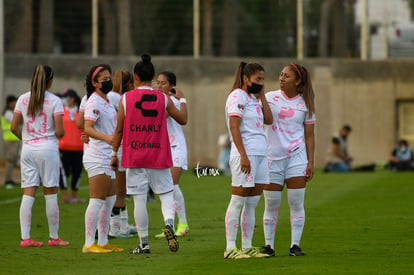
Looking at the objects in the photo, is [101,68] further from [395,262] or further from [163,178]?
[395,262]

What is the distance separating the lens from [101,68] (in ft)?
37.9

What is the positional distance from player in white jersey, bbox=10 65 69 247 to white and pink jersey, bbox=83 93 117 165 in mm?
714

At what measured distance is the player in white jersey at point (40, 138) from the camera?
1187 cm

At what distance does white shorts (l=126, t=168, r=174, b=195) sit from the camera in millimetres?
10602

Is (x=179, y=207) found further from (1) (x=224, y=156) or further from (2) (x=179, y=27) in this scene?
(2) (x=179, y=27)

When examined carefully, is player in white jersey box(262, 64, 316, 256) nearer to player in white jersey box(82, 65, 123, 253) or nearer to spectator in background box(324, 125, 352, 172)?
player in white jersey box(82, 65, 123, 253)

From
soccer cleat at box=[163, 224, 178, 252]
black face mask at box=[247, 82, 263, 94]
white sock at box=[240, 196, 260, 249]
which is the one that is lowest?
soccer cleat at box=[163, 224, 178, 252]

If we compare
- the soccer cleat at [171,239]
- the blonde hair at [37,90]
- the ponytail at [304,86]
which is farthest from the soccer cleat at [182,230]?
the ponytail at [304,86]

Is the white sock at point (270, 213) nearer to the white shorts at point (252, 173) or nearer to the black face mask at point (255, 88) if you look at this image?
the white shorts at point (252, 173)

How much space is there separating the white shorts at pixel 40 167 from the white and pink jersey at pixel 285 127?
8.55 feet

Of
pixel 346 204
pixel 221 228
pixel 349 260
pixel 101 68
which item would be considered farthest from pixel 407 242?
pixel 346 204

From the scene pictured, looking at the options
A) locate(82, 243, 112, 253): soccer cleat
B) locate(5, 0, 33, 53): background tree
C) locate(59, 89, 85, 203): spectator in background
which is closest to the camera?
locate(82, 243, 112, 253): soccer cleat

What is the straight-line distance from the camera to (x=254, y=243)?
12242 mm

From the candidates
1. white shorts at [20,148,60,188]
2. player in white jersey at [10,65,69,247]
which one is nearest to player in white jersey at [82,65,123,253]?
player in white jersey at [10,65,69,247]
